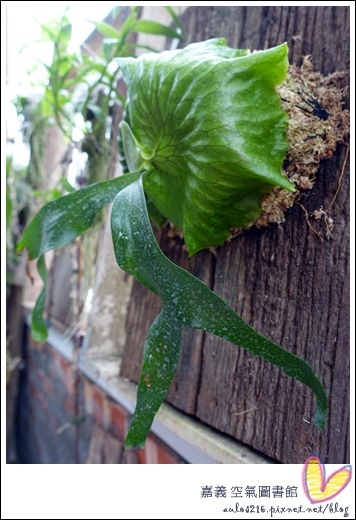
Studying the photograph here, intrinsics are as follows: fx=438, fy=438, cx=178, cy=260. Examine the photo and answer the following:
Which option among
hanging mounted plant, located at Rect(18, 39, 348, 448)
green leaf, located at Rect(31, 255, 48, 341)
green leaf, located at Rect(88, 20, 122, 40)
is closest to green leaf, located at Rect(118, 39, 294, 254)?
hanging mounted plant, located at Rect(18, 39, 348, 448)

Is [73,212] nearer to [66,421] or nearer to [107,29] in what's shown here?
[107,29]

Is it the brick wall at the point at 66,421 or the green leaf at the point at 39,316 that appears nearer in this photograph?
the green leaf at the point at 39,316

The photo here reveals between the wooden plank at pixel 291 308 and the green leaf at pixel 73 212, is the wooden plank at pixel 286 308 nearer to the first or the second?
the wooden plank at pixel 291 308

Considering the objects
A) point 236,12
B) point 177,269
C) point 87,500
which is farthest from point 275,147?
point 87,500

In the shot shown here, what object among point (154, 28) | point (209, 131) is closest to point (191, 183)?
point (209, 131)

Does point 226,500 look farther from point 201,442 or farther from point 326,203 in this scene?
point 326,203

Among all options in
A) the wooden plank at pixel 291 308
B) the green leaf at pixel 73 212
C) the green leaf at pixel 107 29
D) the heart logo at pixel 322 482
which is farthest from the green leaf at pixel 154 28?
the heart logo at pixel 322 482
